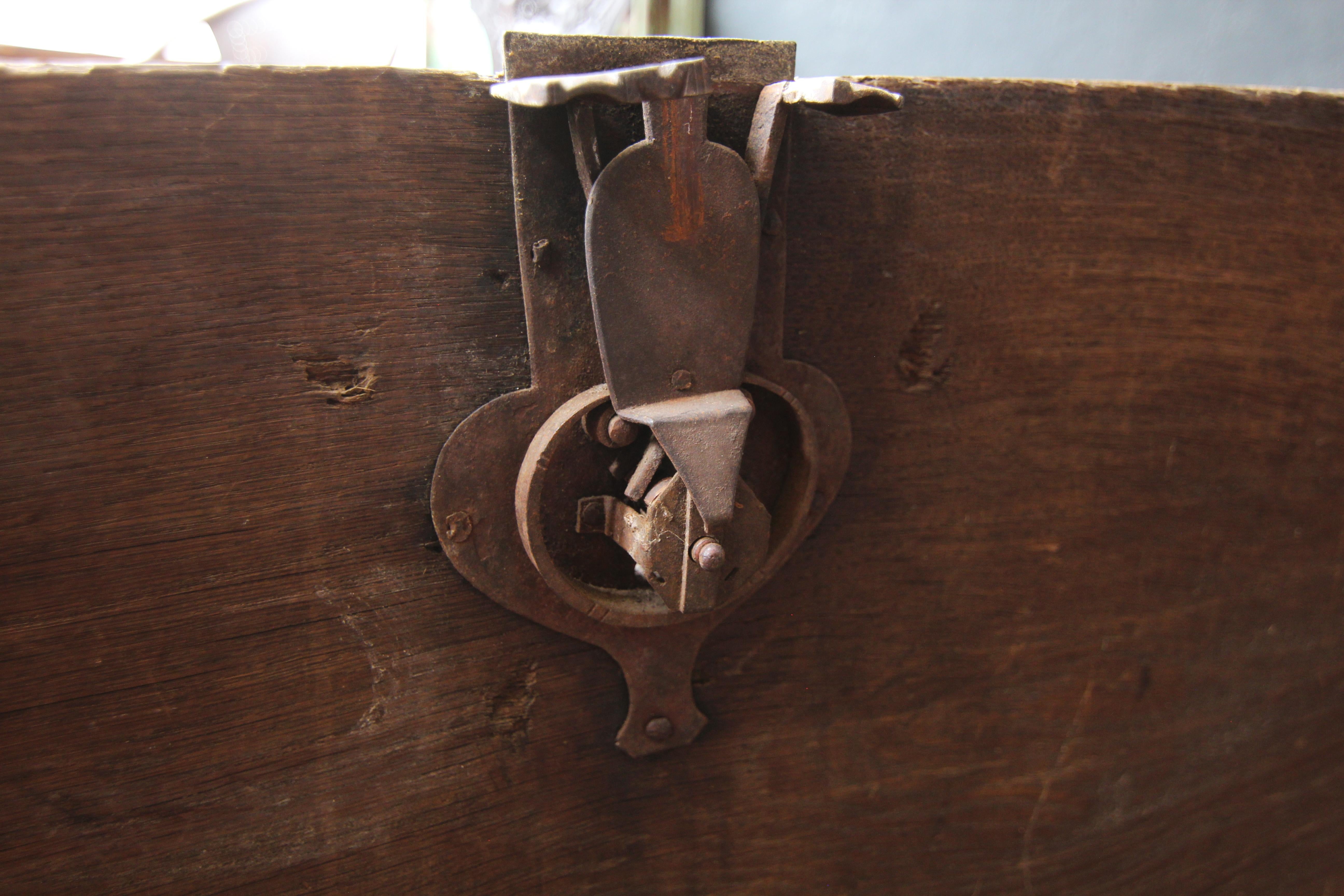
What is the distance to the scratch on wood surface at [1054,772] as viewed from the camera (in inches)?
27.8

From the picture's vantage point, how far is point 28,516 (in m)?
0.43

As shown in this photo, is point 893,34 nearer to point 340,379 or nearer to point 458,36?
point 458,36

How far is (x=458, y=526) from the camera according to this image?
→ 1.65ft

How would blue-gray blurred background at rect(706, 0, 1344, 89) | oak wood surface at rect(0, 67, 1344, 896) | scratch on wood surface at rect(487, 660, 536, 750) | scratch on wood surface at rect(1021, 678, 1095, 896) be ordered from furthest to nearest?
blue-gray blurred background at rect(706, 0, 1344, 89) < scratch on wood surface at rect(1021, 678, 1095, 896) < scratch on wood surface at rect(487, 660, 536, 750) < oak wood surface at rect(0, 67, 1344, 896)

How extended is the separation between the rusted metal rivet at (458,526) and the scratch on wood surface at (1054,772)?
1.72 ft

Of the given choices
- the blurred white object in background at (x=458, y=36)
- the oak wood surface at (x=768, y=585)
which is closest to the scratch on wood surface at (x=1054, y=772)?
the oak wood surface at (x=768, y=585)

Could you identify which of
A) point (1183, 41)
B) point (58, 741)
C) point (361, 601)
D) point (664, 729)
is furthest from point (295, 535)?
point (1183, 41)

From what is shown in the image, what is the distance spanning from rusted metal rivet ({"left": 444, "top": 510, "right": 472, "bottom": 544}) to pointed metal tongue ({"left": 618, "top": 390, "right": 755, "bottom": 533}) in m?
0.12

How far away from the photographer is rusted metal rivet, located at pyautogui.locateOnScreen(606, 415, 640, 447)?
0.49m

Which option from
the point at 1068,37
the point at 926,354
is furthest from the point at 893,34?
the point at 926,354

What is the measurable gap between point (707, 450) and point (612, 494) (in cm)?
9

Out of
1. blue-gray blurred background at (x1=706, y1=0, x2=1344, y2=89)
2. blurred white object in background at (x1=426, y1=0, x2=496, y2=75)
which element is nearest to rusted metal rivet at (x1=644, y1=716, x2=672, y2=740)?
blue-gray blurred background at (x1=706, y1=0, x2=1344, y2=89)

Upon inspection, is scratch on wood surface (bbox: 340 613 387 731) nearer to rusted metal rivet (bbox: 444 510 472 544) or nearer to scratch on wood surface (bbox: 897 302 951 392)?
rusted metal rivet (bbox: 444 510 472 544)

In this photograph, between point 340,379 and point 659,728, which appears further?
point 659,728
